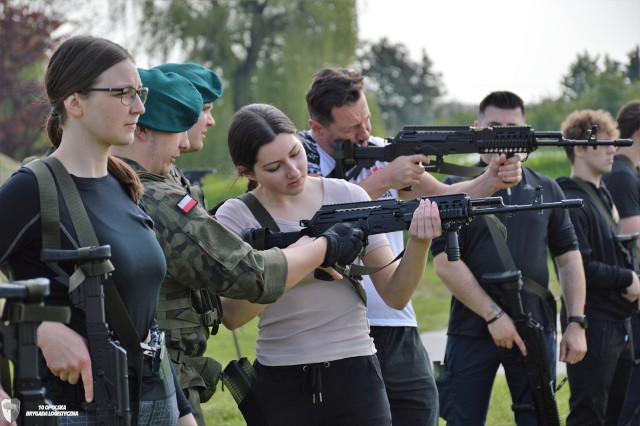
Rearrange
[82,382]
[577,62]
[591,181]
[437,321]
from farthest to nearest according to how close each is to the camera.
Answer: [577,62], [437,321], [591,181], [82,382]

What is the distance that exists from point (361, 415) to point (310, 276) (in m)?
0.58

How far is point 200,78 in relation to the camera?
4363 millimetres

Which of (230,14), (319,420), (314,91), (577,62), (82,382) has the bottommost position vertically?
(319,420)

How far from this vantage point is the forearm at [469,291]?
5.83 metres

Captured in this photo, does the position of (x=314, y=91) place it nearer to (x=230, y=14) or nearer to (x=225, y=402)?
(x=225, y=402)

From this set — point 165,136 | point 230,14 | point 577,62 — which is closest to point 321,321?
point 165,136

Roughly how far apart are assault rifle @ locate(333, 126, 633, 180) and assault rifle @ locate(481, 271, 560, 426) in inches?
27.9

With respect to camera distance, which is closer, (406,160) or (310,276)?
(310,276)

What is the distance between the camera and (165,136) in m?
3.81

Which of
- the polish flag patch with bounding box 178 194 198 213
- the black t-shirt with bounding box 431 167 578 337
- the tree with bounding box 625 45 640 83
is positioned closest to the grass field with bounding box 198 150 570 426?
the polish flag patch with bounding box 178 194 198 213

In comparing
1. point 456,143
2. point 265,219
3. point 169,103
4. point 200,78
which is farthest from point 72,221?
point 456,143

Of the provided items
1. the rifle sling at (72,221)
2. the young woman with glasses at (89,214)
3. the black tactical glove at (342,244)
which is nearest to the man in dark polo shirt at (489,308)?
the black tactical glove at (342,244)

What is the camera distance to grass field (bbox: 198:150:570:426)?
26.4 feet

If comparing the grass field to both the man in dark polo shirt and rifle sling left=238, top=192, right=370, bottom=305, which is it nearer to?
rifle sling left=238, top=192, right=370, bottom=305
